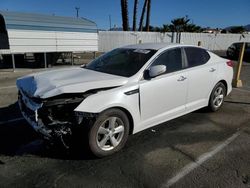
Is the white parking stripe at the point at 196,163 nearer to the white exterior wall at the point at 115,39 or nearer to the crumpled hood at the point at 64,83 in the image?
the crumpled hood at the point at 64,83

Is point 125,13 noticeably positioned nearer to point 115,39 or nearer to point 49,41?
point 115,39

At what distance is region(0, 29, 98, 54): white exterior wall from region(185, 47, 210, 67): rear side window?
9.18m

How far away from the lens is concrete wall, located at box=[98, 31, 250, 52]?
19500 mm

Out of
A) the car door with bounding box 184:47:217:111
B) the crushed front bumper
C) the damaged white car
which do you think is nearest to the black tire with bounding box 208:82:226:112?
the damaged white car

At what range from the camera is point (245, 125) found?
452 centimetres

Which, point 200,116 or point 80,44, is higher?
point 80,44

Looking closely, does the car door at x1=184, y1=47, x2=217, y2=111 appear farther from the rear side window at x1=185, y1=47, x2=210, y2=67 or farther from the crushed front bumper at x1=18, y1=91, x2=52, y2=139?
the crushed front bumper at x1=18, y1=91, x2=52, y2=139

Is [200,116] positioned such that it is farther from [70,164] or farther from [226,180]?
[70,164]

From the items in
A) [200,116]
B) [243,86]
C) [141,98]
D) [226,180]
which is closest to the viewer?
[226,180]

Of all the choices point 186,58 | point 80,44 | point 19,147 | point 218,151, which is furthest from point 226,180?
point 80,44

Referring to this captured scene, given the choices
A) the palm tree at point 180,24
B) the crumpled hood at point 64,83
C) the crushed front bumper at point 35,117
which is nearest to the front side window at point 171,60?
the crumpled hood at point 64,83

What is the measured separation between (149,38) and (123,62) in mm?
17817

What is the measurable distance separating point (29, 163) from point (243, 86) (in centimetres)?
757

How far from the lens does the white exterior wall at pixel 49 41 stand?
35.7 ft
